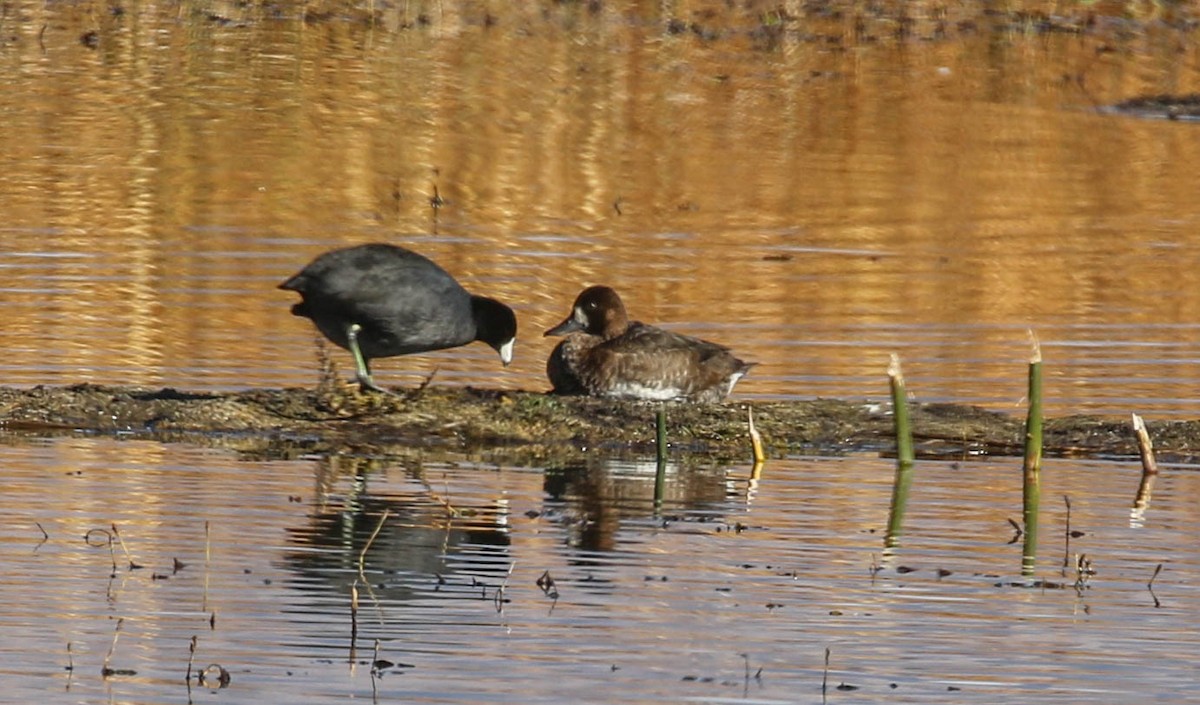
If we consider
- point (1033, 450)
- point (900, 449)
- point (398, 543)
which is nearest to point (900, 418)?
point (900, 449)

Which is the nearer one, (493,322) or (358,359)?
(358,359)

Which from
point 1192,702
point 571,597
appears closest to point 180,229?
point 571,597

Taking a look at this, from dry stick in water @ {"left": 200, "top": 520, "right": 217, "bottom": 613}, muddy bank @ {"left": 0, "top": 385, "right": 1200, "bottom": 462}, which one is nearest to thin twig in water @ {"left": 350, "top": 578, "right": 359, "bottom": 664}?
dry stick in water @ {"left": 200, "top": 520, "right": 217, "bottom": 613}

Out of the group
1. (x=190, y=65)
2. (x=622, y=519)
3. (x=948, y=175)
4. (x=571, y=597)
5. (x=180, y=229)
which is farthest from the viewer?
(x=190, y=65)

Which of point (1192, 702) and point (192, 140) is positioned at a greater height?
point (1192, 702)

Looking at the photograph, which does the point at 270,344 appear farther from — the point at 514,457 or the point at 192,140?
the point at 192,140

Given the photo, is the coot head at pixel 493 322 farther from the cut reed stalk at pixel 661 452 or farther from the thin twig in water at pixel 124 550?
the thin twig in water at pixel 124 550

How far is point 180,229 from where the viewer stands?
20344mm

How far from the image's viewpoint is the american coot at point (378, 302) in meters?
13.1

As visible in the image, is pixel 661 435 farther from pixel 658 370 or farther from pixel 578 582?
pixel 578 582

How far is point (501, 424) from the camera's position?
12836 mm

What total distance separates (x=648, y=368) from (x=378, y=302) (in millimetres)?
1662

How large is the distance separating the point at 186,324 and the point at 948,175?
10.1m

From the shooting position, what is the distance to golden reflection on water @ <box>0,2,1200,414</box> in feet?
52.4
